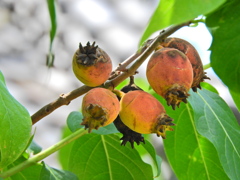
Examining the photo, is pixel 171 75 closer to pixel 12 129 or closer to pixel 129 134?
pixel 129 134

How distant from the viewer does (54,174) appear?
1.31 m

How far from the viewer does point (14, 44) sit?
6.00 meters

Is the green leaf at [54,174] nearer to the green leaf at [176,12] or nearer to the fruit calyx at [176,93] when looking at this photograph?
the fruit calyx at [176,93]

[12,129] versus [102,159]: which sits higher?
[12,129]

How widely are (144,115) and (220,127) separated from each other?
357 millimetres

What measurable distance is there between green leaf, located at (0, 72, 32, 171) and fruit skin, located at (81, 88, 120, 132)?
12cm

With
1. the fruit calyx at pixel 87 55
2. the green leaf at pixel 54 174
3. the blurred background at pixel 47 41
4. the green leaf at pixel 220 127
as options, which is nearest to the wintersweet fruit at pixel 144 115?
the fruit calyx at pixel 87 55

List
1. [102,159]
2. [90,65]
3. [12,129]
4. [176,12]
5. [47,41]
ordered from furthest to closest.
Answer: [47,41]
[102,159]
[90,65]
[12,129]
[176,12]

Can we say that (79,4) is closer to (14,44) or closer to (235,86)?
(14,44)

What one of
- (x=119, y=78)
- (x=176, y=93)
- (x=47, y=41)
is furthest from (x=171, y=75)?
(x=47, y=41)

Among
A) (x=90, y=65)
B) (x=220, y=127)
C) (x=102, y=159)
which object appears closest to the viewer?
(x=90, y=65)

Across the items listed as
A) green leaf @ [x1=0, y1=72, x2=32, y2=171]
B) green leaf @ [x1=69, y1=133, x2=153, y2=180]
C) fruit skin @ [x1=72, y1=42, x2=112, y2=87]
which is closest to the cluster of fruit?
fruit skin @ [x1=72, y1=42, x2=112, y2=87]

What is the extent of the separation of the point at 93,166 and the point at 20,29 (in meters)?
4.88

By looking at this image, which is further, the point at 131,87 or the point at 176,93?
the point at 131,87
